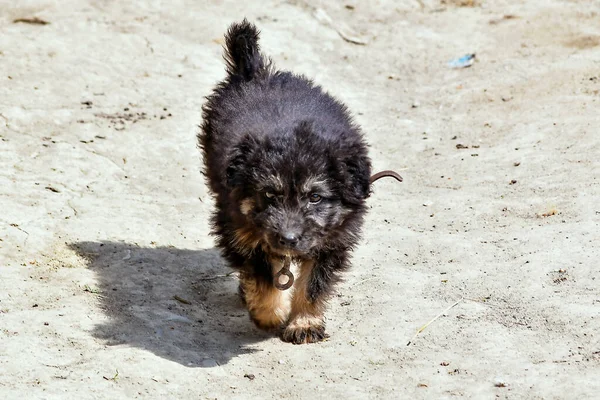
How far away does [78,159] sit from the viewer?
8023 mm

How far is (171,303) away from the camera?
6250mm

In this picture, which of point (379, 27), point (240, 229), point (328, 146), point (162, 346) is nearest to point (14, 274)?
point (162, 346)

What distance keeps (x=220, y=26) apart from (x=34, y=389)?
7.18 metres

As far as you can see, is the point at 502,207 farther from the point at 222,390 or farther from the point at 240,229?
the point at 222,390

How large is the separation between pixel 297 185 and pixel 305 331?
1090 millimetres

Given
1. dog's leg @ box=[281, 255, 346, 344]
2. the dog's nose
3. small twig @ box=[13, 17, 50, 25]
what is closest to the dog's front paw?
dog's leg @ box=[281, 255, 346, 344]

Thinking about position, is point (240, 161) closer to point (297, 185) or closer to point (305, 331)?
point (297, 185)

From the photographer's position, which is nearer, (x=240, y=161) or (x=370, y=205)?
(x=240, y=161)

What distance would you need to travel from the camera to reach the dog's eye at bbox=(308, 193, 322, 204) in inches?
209

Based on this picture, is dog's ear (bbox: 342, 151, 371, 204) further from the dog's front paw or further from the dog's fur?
the dog's front paw

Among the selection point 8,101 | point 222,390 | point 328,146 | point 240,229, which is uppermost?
point 328,146

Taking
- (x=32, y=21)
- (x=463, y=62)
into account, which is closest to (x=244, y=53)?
(x=32, y=21)

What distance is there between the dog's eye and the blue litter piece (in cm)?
609

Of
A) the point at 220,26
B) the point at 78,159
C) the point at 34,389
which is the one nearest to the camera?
the point at 34,389
